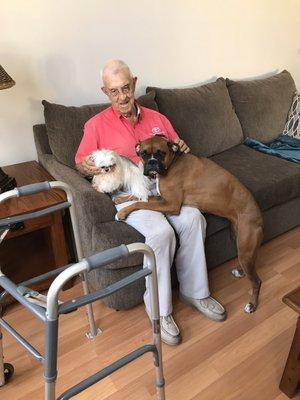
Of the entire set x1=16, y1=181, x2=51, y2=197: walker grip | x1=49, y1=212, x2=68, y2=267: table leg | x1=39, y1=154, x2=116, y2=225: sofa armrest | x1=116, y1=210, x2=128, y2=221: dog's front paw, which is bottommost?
x1=49, y1=212, x2=68, y2=267: table leg

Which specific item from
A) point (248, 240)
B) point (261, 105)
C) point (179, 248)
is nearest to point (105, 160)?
point (179, 248)

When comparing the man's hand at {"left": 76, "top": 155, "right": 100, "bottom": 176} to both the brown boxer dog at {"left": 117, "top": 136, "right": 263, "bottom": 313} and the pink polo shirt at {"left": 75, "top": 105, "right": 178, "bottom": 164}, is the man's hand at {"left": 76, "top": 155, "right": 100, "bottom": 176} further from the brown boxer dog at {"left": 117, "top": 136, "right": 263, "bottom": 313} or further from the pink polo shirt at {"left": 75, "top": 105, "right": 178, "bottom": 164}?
the brown boxer dog at {"left": 117, "top": 136, "right": 263, "bottom": 313}

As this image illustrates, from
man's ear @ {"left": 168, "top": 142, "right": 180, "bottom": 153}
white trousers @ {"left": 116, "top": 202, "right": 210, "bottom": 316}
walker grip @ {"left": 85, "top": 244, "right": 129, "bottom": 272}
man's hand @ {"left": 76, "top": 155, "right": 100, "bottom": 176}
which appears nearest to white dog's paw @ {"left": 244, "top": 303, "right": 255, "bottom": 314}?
white trousers @ {"left": 116, "top": 202, "right": 210, "bottom": 316}

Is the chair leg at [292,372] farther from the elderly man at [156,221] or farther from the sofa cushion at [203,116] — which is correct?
the sofa cushion at [203,116]

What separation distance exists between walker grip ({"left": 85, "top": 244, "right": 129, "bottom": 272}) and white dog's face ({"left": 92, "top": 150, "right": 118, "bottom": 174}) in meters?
0.85

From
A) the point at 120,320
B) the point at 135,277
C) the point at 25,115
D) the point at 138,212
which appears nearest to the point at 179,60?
the point at 25,115

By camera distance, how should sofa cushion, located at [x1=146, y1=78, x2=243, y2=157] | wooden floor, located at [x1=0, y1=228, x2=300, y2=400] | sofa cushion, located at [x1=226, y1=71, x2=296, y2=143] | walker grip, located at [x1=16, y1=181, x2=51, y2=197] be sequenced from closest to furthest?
walker grip, located at [x1=16, y1=181, x2=51, y2=197] → wooden floor, located at [x1=0, y1=228, x2=300, y2=400] → sofa cushion, located at [x1=146, y1=78, x2=243, y2=157] → sofa cushion, located at [x1=226, y1=71, x2=296, y2=143]

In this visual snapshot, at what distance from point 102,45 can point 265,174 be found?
1.37 meters

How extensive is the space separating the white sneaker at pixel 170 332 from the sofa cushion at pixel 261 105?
176 cm

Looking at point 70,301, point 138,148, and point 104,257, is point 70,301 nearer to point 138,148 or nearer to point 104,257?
point 104,257

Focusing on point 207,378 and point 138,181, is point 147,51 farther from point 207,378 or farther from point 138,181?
point 207,378

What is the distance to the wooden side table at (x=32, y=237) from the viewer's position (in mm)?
1716

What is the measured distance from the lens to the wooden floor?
Result: 145 centimetres

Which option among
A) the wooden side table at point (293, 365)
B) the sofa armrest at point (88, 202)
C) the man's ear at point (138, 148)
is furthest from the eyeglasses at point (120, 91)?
the wooden side table at point (293, 365)
